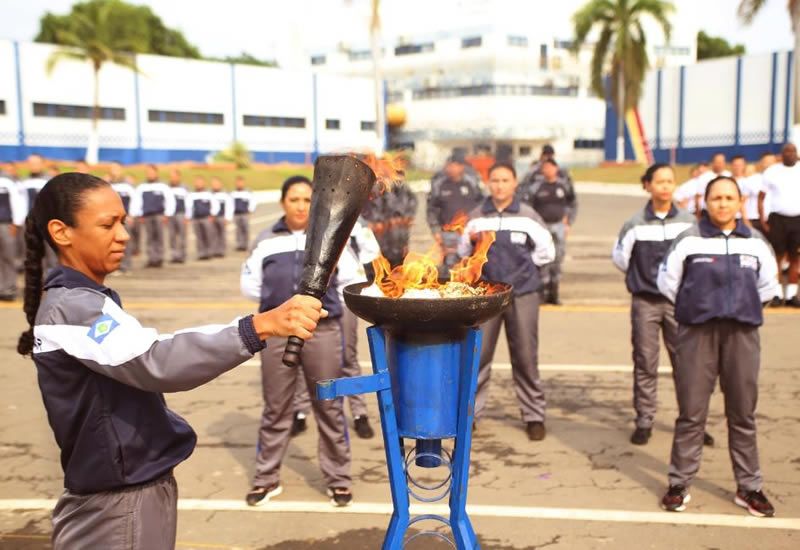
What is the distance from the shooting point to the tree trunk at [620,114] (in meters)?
43.1

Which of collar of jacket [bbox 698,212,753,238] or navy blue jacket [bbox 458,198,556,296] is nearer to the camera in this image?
collar of jacket [bbox 698,212,753,238]

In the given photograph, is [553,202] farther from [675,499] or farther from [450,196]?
[675,499]

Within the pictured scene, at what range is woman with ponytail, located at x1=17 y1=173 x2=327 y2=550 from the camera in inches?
94.7

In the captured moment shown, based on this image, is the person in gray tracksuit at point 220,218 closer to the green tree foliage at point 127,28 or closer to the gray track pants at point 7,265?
the gray track pants at point 7,265

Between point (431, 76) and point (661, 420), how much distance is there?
5191cm

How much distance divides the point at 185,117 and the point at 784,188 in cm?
4045

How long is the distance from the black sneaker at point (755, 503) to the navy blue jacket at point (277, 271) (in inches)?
106

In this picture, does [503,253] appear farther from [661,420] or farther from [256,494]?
[256,494]

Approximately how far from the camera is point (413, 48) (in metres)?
58.1

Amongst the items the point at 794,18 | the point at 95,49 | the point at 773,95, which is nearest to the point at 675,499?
the point at 794,18

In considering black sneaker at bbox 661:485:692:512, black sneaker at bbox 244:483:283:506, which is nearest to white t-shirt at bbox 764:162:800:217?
black sneaker at bbox 661:485:692:512

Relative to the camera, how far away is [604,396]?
6977 millimetres

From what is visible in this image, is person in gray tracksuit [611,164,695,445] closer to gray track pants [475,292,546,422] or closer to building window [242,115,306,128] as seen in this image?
gray track pants [475,292,546,422]

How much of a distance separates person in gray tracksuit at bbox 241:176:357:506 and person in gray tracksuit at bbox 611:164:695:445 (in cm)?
238
